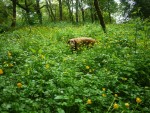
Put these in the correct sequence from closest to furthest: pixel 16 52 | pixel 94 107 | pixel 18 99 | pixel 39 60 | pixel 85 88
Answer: pixel 18 99 < pixel 94 107 < pixel 85 88 < pixel 39 60 < pixel 16 52

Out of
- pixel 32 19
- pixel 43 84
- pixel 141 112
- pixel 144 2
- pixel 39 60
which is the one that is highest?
pixel 144 2

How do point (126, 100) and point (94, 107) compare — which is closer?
point (94, 107)

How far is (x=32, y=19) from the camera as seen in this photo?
2070cm

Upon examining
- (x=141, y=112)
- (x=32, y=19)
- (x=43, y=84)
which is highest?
(x=32, y=19)

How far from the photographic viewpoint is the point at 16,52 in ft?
20.3

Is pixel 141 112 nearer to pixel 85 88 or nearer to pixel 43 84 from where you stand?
pixel 85 88

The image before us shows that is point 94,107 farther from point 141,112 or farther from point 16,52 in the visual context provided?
point 16,52

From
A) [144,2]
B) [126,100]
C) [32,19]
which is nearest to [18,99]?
[126,100]

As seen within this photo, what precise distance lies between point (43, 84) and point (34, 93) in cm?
31

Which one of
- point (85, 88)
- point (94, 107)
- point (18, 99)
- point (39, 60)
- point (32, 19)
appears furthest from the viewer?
point (32, 19)

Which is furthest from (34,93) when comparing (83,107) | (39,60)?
(39,60)

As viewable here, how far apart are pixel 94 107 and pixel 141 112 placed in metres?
0.98

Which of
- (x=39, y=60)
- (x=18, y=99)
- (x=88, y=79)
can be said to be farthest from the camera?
(x=39, y=60)

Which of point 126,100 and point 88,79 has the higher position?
point 88,79
